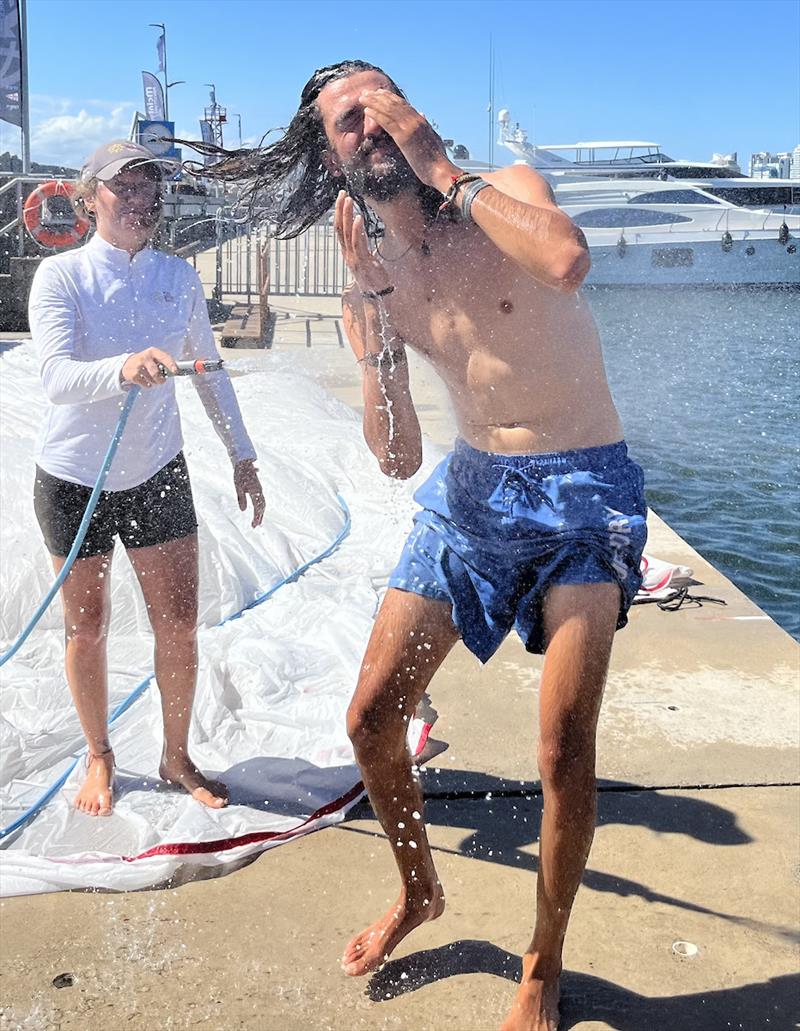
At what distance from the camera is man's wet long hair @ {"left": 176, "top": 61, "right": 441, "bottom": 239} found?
2.82m

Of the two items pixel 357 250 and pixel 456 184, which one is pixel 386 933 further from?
pixel 456 184

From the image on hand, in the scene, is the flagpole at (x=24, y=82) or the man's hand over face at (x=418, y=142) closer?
the man's hand over face at (x=418, y=142)

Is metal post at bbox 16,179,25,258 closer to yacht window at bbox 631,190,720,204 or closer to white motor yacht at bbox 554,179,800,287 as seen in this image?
white motor yacht at bbox 554,179,800,287

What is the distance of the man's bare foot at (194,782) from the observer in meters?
3.36

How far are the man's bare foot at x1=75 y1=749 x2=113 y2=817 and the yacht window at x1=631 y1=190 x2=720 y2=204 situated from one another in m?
38.5

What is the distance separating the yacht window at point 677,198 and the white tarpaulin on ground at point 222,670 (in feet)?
114

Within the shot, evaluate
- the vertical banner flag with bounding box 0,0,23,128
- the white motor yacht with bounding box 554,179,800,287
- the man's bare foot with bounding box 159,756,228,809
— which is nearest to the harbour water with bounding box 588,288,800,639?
the man's bare foot with bounding box 159,756,228,809

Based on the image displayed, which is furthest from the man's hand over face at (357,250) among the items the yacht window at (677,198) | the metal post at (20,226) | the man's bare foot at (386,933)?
the yacht window at (677,198)

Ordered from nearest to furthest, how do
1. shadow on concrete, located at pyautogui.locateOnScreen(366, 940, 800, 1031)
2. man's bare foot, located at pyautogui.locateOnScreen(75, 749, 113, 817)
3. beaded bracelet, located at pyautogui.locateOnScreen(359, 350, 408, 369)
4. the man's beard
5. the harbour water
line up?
1. shadow on concrete, located at pyautogui.locateOnScreen(366, 940, 800, 1031)
2. the man's beard
3. beaded bracelet, located at pyautogui.locateOnScreen(359, 350, 408, 369)
4. man's bare foot, located at pyautogui.locateOnScreen(75, 749, 113, 817)
5. the harbour water

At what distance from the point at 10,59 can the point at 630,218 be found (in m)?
27.7

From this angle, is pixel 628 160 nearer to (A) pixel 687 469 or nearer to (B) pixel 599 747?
(A) pixel 687 469

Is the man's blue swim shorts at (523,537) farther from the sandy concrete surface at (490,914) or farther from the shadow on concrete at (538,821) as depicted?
the shadow on concrete at (538,821)

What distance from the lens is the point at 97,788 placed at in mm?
3359

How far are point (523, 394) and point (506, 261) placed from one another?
0.99 ft
